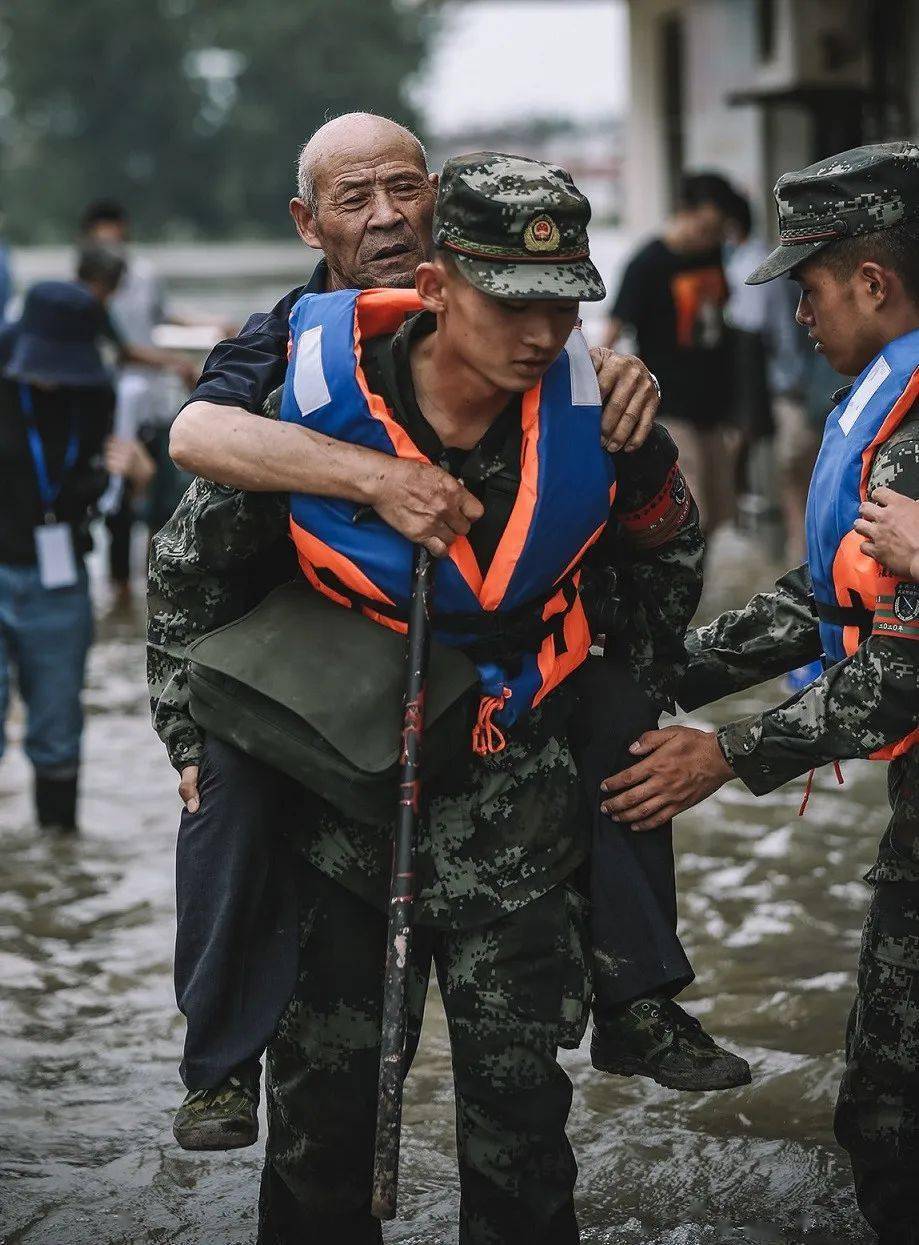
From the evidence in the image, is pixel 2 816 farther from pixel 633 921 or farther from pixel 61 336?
pixel 633 921

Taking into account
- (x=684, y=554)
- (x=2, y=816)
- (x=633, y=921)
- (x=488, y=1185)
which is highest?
(x=684, y=554)

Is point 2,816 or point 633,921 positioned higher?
point 633,921

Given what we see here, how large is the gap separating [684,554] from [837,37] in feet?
32.5

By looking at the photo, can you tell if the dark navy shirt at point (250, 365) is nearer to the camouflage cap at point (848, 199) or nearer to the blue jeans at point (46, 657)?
the camouflage cap at point (848, 199)

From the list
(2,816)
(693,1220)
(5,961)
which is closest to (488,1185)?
(693,1220)

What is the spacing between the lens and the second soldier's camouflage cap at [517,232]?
288cm

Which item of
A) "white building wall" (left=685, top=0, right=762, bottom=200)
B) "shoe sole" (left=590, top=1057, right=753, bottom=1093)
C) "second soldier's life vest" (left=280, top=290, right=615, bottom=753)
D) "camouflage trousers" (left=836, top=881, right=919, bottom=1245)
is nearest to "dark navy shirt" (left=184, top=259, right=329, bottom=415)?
"second soldier's life vest" (left=280, top=290, right=615, bottom=753)

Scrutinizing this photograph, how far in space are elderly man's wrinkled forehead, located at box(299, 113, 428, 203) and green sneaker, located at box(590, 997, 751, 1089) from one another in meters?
1.63

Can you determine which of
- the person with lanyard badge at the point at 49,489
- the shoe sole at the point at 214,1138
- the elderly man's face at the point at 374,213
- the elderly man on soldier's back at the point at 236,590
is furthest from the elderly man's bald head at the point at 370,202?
the person with lanyard badge at the point at 49,489

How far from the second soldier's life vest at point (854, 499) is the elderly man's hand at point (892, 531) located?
8 cm

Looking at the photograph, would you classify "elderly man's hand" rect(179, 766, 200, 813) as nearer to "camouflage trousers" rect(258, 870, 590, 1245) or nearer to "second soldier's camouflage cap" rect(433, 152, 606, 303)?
"camouflage trousers" rect(258, 870, 590, 1245)

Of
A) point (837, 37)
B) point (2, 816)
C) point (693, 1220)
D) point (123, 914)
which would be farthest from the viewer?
point (837, 37)

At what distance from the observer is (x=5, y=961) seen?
226 inches

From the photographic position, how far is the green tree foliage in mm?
56719
